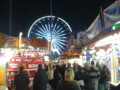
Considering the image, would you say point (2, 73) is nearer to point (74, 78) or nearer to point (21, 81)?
point (74, 78)

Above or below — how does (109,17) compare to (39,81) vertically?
above

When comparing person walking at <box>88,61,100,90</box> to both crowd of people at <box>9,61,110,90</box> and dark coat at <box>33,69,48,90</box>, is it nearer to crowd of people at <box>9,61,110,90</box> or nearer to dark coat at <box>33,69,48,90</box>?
A: crowd of people at <box>9,61,110,90</box>

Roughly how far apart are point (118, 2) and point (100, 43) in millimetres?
3418

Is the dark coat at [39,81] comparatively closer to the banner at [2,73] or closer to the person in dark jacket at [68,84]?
the person in dark jacket at [68,84]

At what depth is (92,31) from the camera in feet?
39.4

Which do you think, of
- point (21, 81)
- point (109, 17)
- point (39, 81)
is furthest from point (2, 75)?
point (109, 17)

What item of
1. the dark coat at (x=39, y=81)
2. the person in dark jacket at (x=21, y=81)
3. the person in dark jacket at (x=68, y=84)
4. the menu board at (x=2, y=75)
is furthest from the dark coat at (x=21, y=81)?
the menu board at (x=2, y=75)

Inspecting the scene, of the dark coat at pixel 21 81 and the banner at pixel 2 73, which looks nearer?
the dark coat at pixel 21 81

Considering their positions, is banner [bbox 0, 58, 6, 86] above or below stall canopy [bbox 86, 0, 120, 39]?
below

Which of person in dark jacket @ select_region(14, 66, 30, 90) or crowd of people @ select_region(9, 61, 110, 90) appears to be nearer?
crowd of people @ select_region(9, 61, 110, 90)

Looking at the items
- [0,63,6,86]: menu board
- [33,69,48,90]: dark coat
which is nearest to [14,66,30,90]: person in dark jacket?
[33,69,48,90]: dark coat

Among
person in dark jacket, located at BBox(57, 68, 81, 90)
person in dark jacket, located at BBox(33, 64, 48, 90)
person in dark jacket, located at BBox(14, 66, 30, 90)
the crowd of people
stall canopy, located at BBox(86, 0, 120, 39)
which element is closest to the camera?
person in dark jacket, located at BBox(57, 68, 81, 90)

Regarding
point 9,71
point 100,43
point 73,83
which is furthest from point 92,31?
point 73,83

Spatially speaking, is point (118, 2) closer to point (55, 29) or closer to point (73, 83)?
point (73, 83)
